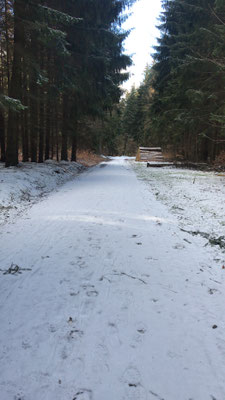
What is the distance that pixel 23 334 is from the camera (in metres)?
1.99

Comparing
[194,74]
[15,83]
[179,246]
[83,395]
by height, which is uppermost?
[194,74]

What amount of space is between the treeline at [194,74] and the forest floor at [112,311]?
27.0 ft

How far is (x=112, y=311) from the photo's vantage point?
89.5 inches

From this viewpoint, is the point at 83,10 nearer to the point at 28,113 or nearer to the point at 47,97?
the point at 47,97

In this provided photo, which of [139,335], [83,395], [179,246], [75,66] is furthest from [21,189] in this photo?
[75,66]

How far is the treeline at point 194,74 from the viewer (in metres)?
14.0

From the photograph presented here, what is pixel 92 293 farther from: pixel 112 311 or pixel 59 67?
pixel 59 67

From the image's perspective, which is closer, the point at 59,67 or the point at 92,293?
the point at 92,293

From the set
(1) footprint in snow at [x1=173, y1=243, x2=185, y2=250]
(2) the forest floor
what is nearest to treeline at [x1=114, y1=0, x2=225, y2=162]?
(1) footprint in snow at [x1=173, y1=243, x2=185, y2=250]

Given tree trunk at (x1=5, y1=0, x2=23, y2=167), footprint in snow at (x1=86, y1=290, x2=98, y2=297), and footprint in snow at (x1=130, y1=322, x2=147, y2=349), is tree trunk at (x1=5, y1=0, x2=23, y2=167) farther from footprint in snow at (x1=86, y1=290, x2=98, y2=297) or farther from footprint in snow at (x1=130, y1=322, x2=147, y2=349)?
footprint in snow at (x1=130, y1=322, x2=147, y2=349)

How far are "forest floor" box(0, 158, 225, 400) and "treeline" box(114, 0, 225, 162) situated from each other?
8239 millimetres

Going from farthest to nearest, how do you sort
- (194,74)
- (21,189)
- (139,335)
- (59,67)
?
(194,74), (59,67), (21,189), (139,335)

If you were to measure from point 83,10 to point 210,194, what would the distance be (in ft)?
41.9

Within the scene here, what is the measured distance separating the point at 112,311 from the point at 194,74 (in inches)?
755
